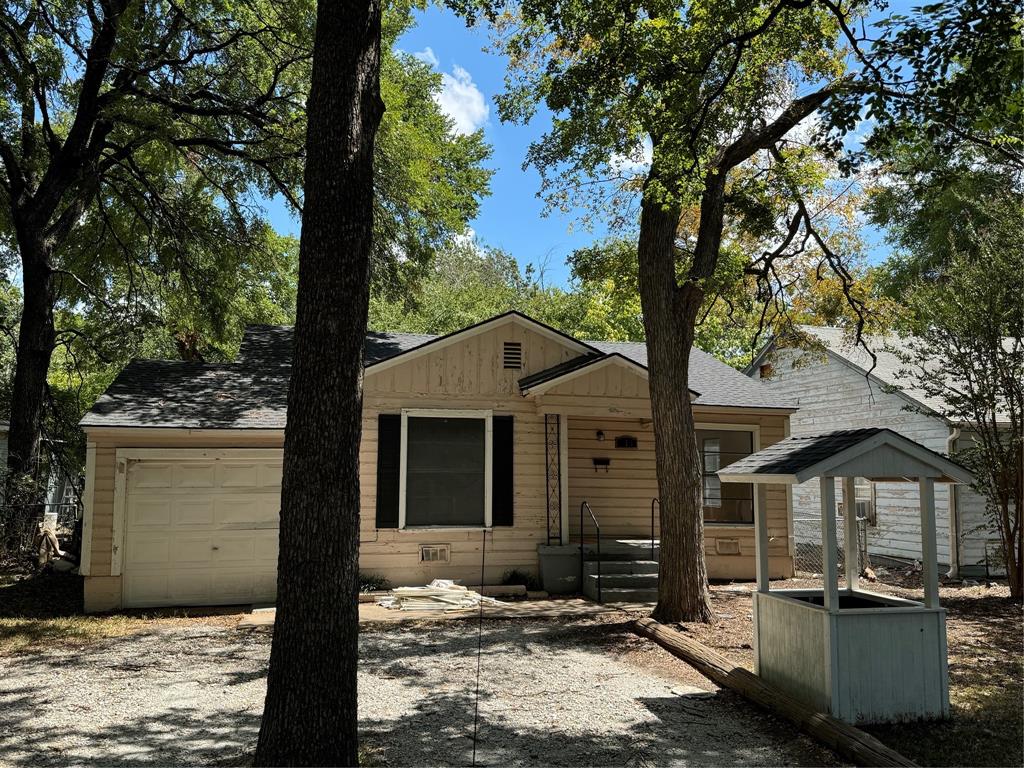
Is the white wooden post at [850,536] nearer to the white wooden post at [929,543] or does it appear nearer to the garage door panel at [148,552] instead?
the white wooden post at [929,543]

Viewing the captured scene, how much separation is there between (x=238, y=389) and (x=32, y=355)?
4320 millimetres

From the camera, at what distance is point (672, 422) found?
9719mm

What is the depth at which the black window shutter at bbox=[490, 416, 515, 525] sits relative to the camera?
494 inches

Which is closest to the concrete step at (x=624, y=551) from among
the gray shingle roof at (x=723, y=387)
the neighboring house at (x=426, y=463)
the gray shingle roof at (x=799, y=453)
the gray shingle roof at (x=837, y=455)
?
the neighboring house at (x=426, y=463)

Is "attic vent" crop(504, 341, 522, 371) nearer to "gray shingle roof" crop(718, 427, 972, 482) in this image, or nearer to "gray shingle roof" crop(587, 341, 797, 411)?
"gray shingle roof" crop(587, 341, 797, 411)

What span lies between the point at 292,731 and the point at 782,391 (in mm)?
17685

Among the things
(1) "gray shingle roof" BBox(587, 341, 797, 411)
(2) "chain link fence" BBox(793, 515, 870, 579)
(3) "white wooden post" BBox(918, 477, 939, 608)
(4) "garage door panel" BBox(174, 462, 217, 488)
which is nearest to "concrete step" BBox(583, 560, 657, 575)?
(1) "gray shingle roof" BBox(587, 341, 797, 411)

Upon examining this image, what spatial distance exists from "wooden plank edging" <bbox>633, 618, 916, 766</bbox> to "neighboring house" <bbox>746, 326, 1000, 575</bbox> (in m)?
6.16

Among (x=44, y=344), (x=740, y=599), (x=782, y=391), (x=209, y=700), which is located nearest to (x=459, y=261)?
(x=782, y=391)

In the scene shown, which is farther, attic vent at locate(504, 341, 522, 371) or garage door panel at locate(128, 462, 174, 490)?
attic vent at locate(504, 341, 522, 371)

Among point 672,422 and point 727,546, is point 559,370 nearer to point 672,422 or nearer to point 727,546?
point 672,422

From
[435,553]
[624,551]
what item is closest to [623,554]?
[624,551]

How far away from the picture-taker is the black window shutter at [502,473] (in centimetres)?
1254

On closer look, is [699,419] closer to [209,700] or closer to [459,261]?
[209,700]
